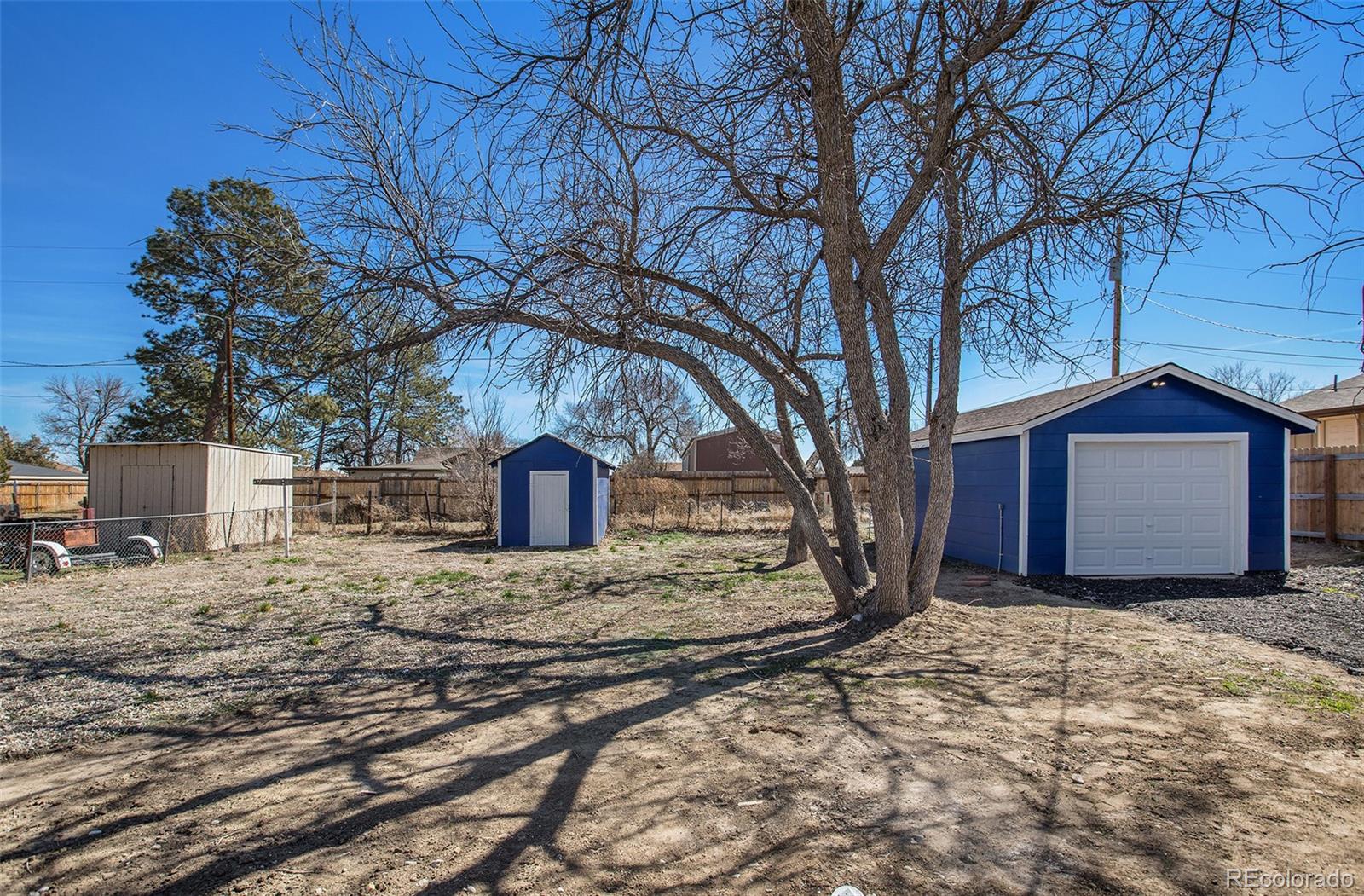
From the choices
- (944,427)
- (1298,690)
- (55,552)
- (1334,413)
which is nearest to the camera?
(1298,690)

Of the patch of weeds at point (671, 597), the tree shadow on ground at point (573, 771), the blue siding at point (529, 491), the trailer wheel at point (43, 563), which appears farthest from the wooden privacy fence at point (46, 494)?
the tree shadow on ground at point (573, 771)

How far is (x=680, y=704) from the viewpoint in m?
4.46

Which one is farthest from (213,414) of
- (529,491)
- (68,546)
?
(529,491)

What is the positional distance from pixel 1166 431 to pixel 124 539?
17.9 m

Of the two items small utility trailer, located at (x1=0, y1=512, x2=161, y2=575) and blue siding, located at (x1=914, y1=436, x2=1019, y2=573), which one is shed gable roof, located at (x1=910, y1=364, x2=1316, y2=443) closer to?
blue siding, located at (x1=914, y1=436, x2=1019, y2=573)

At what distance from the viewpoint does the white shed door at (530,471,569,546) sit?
51.2ft

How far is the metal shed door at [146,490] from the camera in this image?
1392cm

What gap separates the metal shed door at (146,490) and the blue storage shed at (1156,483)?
51.9 ft

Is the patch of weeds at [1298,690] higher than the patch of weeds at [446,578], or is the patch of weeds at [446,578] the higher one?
the patch of weeds at [1298,690]

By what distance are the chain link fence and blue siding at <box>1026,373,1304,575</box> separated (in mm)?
13124

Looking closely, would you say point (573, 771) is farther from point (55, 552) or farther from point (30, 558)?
point (55, 552)

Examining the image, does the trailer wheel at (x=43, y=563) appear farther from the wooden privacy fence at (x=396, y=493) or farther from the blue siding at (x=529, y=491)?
the wooden privacy fence at (x=396, y=493)

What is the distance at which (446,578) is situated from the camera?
10.2 metres

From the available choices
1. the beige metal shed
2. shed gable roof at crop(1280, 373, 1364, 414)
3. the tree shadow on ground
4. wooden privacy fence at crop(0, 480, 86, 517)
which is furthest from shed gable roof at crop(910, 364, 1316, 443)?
wooden privacy fence at crop(0, 480, 86, 517)
